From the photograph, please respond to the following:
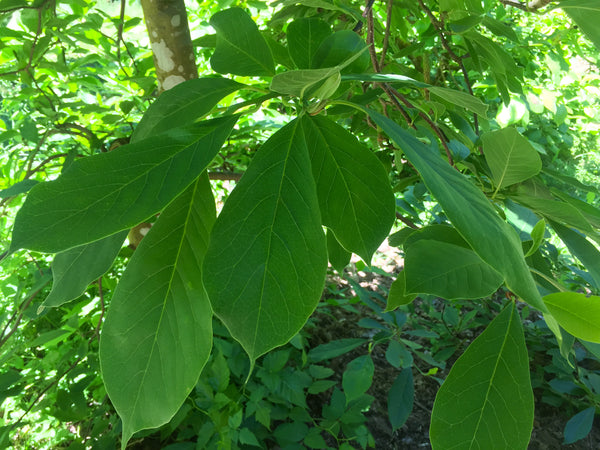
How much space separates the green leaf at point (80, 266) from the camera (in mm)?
413

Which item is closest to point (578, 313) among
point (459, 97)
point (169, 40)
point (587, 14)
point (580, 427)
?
point (459, 97)

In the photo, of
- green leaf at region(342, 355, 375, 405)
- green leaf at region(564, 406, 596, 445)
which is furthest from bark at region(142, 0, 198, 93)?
green leaf at region(564, 406, 596, 445)

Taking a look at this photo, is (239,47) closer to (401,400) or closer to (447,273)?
(447,273)

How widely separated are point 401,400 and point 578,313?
0.85m

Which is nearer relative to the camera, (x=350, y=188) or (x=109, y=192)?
(x=109, y=192)

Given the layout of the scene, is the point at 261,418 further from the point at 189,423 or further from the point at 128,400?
the point at 128,400

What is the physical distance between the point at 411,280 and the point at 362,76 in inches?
7.3

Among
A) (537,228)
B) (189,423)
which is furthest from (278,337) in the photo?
(189,423)

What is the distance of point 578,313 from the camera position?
1.19 ft

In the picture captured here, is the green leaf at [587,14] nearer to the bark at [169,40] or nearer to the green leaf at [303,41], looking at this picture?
the green leaf at [303,41]

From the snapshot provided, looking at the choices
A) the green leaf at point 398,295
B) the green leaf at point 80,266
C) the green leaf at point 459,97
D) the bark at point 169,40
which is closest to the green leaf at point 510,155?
the green leaf at point 459,97

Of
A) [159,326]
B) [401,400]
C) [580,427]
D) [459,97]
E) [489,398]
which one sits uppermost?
[459,97]

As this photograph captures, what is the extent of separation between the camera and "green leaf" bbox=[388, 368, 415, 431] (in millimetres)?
1104

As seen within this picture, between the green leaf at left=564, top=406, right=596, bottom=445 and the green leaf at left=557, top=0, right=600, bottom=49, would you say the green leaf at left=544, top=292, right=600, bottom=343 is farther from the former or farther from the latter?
the green leaf at left=564, top=406, right=596, bottom=445
